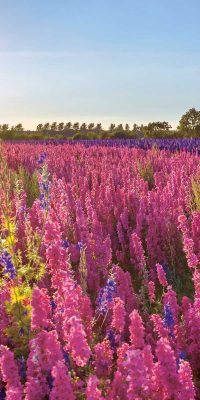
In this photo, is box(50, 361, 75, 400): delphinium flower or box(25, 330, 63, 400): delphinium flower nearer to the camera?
box(50, 361, 75, 400): delphinium flower

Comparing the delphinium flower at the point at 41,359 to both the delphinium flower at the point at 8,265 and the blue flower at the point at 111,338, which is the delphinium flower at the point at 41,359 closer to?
the blue flower at the point at 111,338

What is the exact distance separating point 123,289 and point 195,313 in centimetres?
71

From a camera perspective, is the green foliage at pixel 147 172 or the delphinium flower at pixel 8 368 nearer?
the delphinium flower at pixel 8 368

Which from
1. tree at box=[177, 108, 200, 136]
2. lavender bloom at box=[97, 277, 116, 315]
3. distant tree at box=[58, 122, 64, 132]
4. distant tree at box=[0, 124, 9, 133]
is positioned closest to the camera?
lavender bloom at box=[97, 277, 116, 315]

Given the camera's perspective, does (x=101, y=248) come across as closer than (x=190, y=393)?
No

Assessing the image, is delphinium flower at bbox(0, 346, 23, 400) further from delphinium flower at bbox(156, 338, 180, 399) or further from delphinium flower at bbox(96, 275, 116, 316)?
delphinium flower at bbox(96, 275, 116, 316)

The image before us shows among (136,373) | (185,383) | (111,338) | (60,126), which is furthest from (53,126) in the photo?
(136,373)

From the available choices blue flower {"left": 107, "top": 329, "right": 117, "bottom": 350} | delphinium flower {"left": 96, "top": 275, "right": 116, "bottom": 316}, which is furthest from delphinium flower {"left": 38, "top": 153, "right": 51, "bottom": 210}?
blue flower {"left": 107, "top": 329, "right": 117, "bottom": 350}

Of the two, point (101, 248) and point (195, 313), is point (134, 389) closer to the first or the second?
point (195, 313)

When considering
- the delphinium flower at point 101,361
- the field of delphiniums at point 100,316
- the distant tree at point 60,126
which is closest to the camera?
the field of delphiniums at point 100,316

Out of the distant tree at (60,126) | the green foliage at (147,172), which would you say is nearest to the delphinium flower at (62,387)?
the green foliage at (147,172)

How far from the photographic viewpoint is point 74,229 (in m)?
4.78

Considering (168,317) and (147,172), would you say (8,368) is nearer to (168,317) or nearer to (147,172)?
(168,317)

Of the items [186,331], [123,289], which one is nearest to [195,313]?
[186,331]
